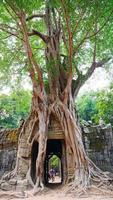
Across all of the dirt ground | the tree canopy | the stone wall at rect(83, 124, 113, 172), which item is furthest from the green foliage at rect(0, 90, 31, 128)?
the dirt ground

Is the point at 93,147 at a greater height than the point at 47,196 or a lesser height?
greater

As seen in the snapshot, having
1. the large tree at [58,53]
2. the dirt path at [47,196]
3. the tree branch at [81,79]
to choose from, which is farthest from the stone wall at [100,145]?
the dirt path at [47,196]

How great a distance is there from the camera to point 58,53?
30.2ft

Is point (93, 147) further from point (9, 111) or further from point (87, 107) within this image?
point (87, 107)

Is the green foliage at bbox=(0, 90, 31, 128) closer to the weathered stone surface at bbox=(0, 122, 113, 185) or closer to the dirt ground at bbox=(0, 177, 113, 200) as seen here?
the weathered stone surface at bbox=(0, 122, 113, 185)

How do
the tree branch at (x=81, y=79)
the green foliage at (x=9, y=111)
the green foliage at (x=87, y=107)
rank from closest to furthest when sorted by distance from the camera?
the tree branch at (x=81, y=79)
the green foliage at (x=9, y=111)
the green foliage at (x=87, y=107)

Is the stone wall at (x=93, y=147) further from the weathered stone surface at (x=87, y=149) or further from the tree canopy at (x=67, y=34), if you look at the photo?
the tree canopy at (x=67, y=34)

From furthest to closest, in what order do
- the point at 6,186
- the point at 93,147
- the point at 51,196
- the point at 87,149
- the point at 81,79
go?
the point at 81,79 < the point at 93,147 < the point at 87,149 < the point at 6,186 < the point at 51,196

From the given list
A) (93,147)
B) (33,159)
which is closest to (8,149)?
(33,159)

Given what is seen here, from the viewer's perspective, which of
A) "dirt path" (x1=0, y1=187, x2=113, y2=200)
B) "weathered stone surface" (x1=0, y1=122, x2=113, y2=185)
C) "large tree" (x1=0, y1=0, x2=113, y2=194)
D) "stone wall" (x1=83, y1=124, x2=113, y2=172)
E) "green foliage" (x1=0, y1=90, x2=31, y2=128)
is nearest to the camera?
"dirt path" (x1=0, y1=187, x2=113, y2=200)

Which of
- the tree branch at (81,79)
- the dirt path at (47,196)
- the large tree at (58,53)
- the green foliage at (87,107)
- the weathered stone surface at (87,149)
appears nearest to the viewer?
the dirt path at (47,196)

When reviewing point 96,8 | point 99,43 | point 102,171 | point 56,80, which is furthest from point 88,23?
point 102,171

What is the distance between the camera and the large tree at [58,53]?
293 inches

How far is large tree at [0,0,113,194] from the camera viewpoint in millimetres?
7430
